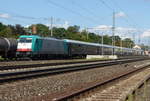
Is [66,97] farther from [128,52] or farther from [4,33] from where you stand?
[128,52]

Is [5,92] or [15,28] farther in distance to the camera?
[15,28]

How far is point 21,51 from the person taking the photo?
1521 inches

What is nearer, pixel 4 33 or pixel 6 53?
pixel 6 53

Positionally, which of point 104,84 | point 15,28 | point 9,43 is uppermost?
point 15,28

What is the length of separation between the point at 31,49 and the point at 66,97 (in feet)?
94.7

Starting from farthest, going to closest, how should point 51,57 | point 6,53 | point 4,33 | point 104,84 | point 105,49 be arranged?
point 4,33
point 105,49
point 51,57
point 6,53
point 104,84

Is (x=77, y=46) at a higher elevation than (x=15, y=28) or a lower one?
lower

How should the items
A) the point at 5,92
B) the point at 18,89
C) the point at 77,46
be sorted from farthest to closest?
the point at 77,46, the point at 18,89, the point at 5,92

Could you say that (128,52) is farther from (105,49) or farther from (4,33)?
(4,33)

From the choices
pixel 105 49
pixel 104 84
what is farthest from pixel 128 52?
pixel 104 84

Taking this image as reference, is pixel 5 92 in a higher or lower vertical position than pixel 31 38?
lower

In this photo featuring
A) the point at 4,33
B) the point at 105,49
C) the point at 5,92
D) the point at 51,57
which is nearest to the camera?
the point at 5,92

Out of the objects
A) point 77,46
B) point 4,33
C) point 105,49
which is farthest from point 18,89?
point 4,33

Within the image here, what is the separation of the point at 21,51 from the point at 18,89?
26.4 m
